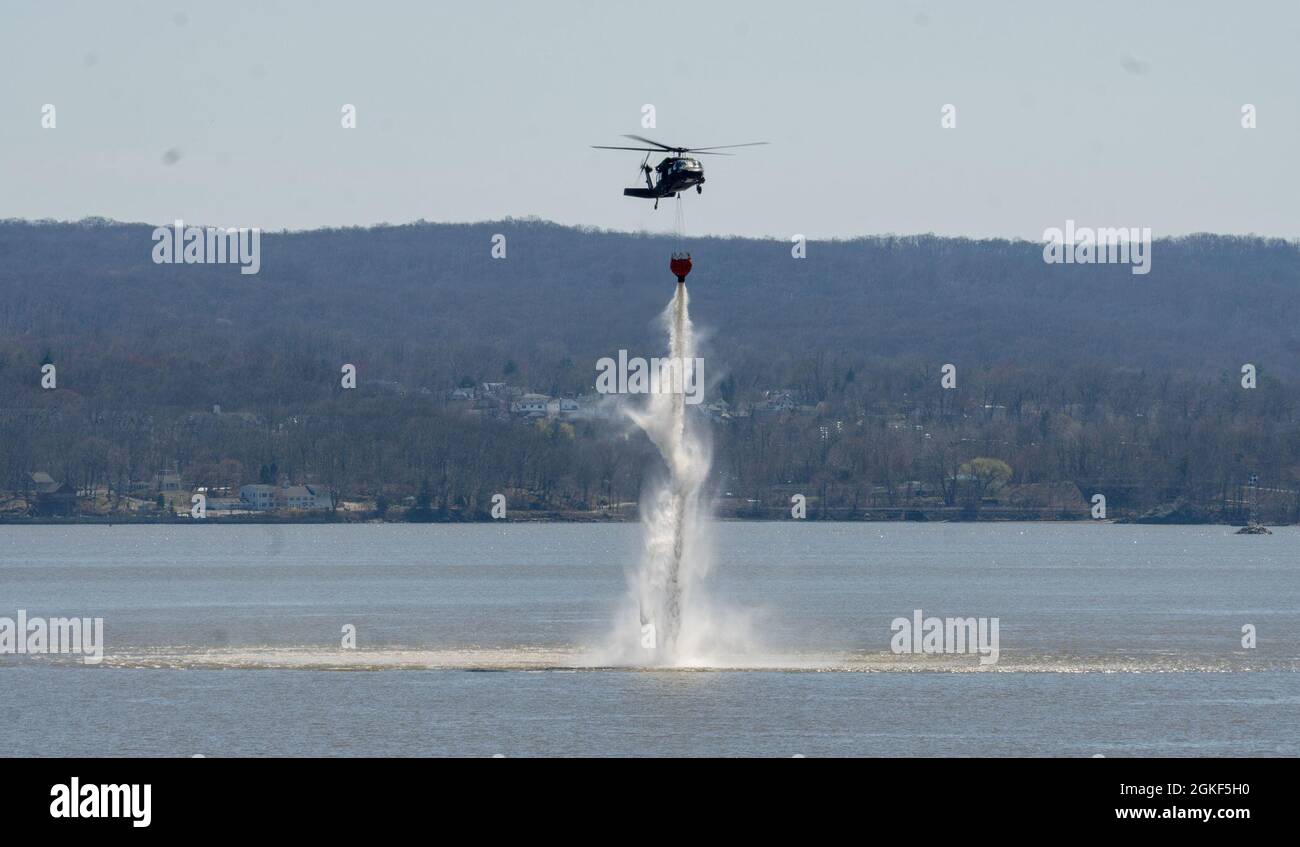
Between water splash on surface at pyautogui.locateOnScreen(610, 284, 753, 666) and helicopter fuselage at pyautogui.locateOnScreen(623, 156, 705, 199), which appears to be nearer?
helicopter fuselage at pyautogui.locateOnScreen(623, 156, 705, 199)

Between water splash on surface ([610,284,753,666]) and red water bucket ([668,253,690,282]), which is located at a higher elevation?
red water bucket ([668,253,690,282])

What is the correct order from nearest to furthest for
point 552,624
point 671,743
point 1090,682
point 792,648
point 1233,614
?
point 671,743, point 1090,682, point 792,648, point 552,624, point 1233,614

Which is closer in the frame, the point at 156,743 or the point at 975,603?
the point at 156,743

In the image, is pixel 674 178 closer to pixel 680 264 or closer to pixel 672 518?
pixel 680 264

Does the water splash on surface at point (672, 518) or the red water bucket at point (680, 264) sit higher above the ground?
the red water bucket at point (680, 264)

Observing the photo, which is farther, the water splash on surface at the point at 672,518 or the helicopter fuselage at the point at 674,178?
the water splash on surface at the point at 672,518

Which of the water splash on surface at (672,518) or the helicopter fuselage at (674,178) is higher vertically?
the helicopter fuselage at (674,178)

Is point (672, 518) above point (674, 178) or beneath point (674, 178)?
beneath

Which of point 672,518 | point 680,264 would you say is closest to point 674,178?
point 680,264

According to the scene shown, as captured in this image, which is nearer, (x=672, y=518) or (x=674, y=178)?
(x=674, y=178)
